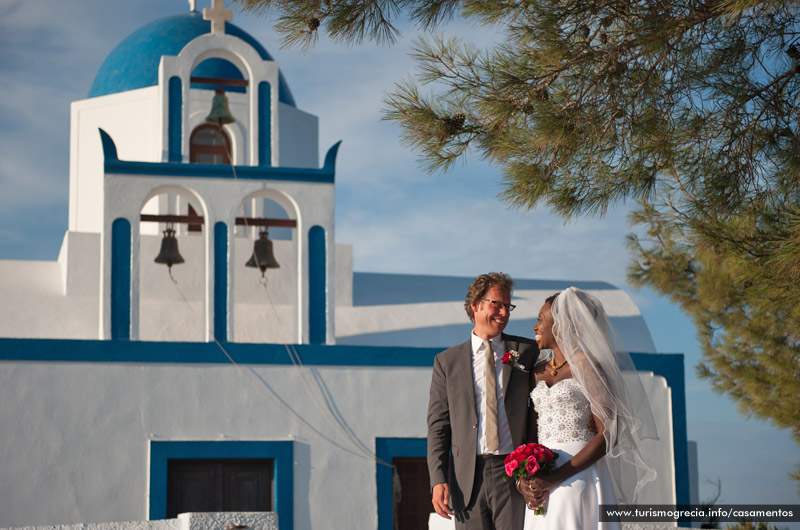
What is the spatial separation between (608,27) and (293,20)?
1674 millimetres

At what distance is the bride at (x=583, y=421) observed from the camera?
398 centimetres

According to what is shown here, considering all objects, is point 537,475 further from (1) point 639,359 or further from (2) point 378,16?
(1) point 639,359

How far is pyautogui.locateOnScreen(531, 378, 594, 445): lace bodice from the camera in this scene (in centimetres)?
407

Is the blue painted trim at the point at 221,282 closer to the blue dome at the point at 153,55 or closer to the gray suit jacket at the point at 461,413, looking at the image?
the blue dome at the point at 153,55

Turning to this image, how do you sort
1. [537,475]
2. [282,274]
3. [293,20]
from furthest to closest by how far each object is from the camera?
[282,274], [293,20], [537,475]

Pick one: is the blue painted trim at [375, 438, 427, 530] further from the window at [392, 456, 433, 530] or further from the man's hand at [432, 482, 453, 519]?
the man's hand at [432, 482, 453, 519]

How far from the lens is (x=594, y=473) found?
13.3 feet

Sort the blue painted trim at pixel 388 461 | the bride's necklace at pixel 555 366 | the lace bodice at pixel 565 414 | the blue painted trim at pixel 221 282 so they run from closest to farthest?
the lace bodice at pixel 565 414 < the bride's necklace at pixel 555 366 < the blue painted trim at pixel 388 461 < the blue painted trim at pixel 221 282

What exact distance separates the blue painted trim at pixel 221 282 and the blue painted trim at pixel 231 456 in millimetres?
934

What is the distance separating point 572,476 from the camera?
4.00 metres

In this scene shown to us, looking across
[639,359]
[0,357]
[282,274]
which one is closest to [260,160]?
[282,274]

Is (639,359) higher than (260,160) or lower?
lower

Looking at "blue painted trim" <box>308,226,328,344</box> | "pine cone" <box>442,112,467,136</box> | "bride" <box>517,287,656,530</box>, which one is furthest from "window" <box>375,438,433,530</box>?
"bride" <box>517,287,656,530</box>

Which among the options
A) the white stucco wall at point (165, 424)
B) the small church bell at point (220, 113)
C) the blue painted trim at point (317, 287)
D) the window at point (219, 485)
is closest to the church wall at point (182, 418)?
the white stucco wall at point (165, 424)
